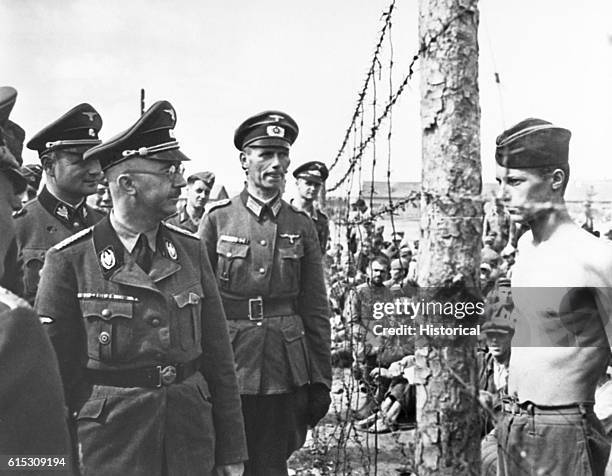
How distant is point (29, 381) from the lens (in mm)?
1295

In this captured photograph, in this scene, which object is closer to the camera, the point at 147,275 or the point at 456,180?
the point at 456,180

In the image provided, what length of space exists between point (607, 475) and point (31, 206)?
2398 millimetres

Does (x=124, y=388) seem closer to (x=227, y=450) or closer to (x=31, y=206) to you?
(x=227, y=450)

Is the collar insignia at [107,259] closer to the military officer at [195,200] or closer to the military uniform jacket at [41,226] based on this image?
the military uniform jacket at [41,226]

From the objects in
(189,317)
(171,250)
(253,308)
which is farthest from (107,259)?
(253,308)

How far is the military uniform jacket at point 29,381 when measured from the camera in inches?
50.2

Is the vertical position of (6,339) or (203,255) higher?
(203,255)

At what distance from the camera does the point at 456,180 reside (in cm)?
178

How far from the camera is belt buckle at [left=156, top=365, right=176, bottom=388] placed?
7.04 ft

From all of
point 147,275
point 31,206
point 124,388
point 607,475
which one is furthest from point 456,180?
point 31,206

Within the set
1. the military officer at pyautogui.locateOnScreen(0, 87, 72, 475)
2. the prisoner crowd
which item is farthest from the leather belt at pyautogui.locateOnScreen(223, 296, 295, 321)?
the military officer at pyautogui.locateOnScreen(0, 87, 72, 475)

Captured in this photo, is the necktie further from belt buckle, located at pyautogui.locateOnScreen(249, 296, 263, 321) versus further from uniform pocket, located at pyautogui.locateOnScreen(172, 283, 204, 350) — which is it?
belt buckle, located at pyautogui.locateOnScreen(249, 296, 263, 321)

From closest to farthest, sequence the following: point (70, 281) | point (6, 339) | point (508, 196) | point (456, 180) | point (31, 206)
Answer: point (6, 339), point (456, 180), point (70, 281), point (508, 196), point (31, 206)

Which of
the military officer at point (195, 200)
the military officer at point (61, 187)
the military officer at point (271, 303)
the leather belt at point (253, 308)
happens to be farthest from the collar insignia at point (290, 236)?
the military officer at point (195, 200)
